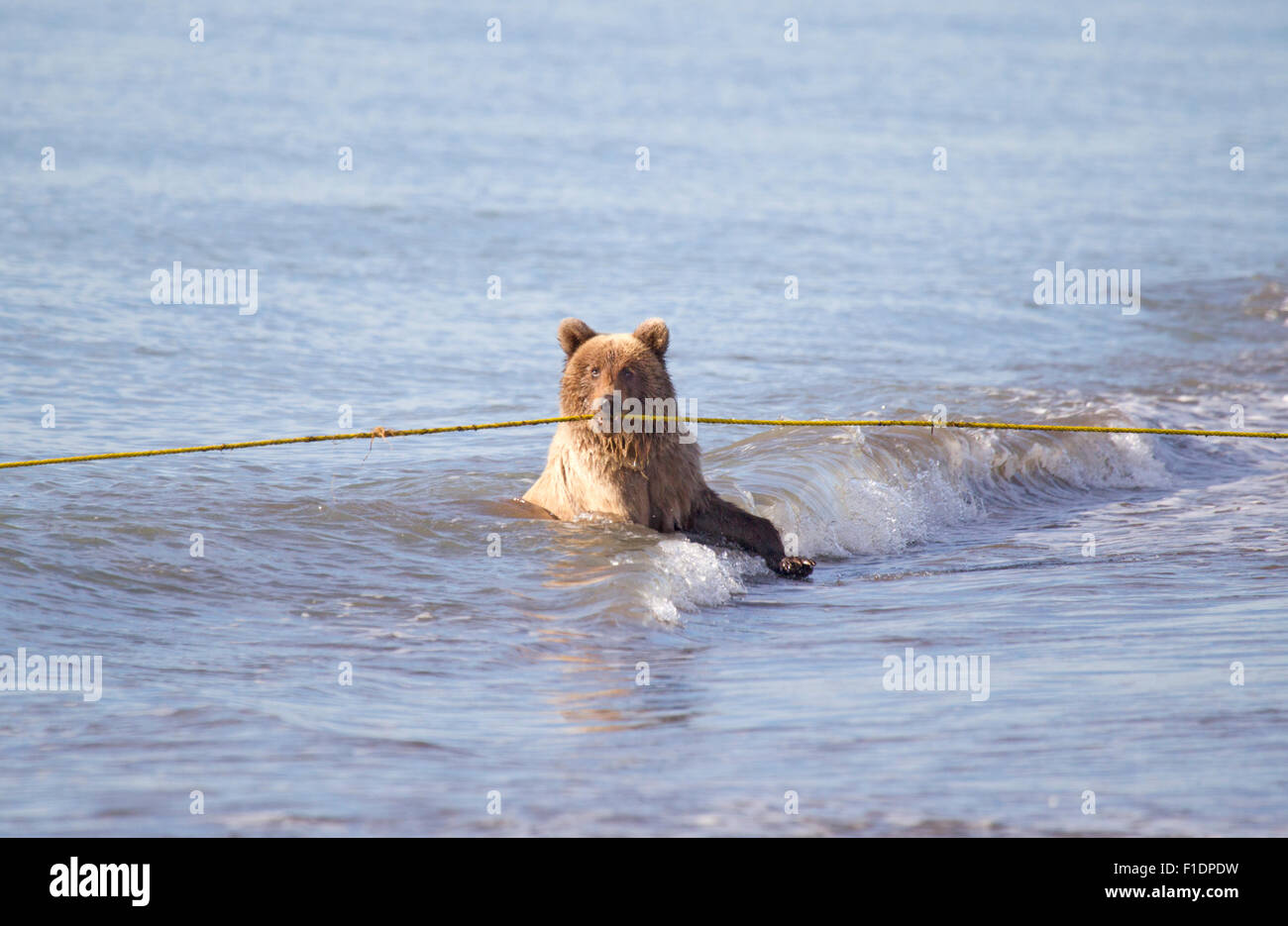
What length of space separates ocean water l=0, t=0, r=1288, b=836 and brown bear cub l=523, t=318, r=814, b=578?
21 centimetres

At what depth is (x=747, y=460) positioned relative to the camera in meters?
12.1

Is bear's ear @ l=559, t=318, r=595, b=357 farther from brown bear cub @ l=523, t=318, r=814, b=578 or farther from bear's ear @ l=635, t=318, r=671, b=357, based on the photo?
bear's ear @ l=635, t=318, r=671, b=357

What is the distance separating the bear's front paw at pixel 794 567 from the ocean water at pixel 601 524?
0.12 meters

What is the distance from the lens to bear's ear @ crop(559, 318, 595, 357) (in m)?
9.23

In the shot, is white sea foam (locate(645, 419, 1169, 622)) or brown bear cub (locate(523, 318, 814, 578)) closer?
brown bear cub (locate(523, 318, 814, 578))

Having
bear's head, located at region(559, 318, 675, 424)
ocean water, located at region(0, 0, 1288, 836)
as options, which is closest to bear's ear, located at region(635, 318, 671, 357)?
bear's head, located at region(559, 318, 675, 424)

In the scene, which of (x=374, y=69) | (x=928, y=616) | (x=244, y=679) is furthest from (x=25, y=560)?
(x=374, y=69)

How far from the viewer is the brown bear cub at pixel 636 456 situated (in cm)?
905

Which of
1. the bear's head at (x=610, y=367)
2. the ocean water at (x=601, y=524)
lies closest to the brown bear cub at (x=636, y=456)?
the bear's head at (x=610, y=367)

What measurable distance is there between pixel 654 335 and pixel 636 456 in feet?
2.37

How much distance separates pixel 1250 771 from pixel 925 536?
5.29 m

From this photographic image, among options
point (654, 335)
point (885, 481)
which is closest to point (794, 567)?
point (654, 335)

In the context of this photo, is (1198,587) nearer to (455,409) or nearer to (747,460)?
(747,460)

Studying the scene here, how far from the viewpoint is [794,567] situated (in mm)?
9352
